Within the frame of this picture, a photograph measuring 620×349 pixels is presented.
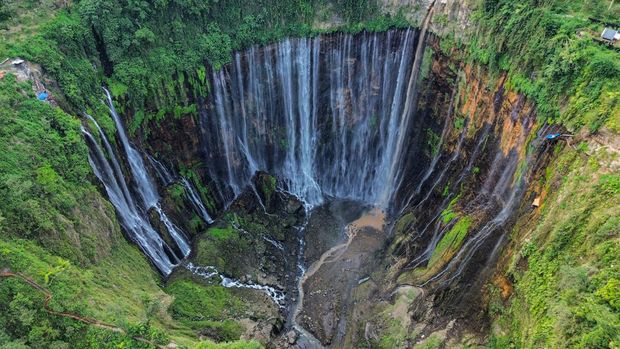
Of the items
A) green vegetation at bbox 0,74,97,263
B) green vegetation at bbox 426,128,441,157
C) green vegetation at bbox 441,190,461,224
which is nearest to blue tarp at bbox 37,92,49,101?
green vegetation at bbox 0,74,97,263

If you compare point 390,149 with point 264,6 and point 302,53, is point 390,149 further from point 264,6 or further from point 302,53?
point 264,6

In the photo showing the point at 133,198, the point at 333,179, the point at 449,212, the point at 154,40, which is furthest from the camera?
the point at 333,179

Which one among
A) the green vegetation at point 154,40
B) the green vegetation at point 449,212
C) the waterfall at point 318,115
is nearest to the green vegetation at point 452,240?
the green vegetation at point 449,212

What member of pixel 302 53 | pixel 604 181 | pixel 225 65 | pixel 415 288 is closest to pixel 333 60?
pixel 302 53

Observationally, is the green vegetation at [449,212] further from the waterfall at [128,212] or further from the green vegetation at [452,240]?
the waterfall at [128,212]

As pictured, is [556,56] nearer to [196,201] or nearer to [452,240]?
[452,240]

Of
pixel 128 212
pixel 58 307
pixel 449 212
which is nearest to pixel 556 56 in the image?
pixel 449 212
